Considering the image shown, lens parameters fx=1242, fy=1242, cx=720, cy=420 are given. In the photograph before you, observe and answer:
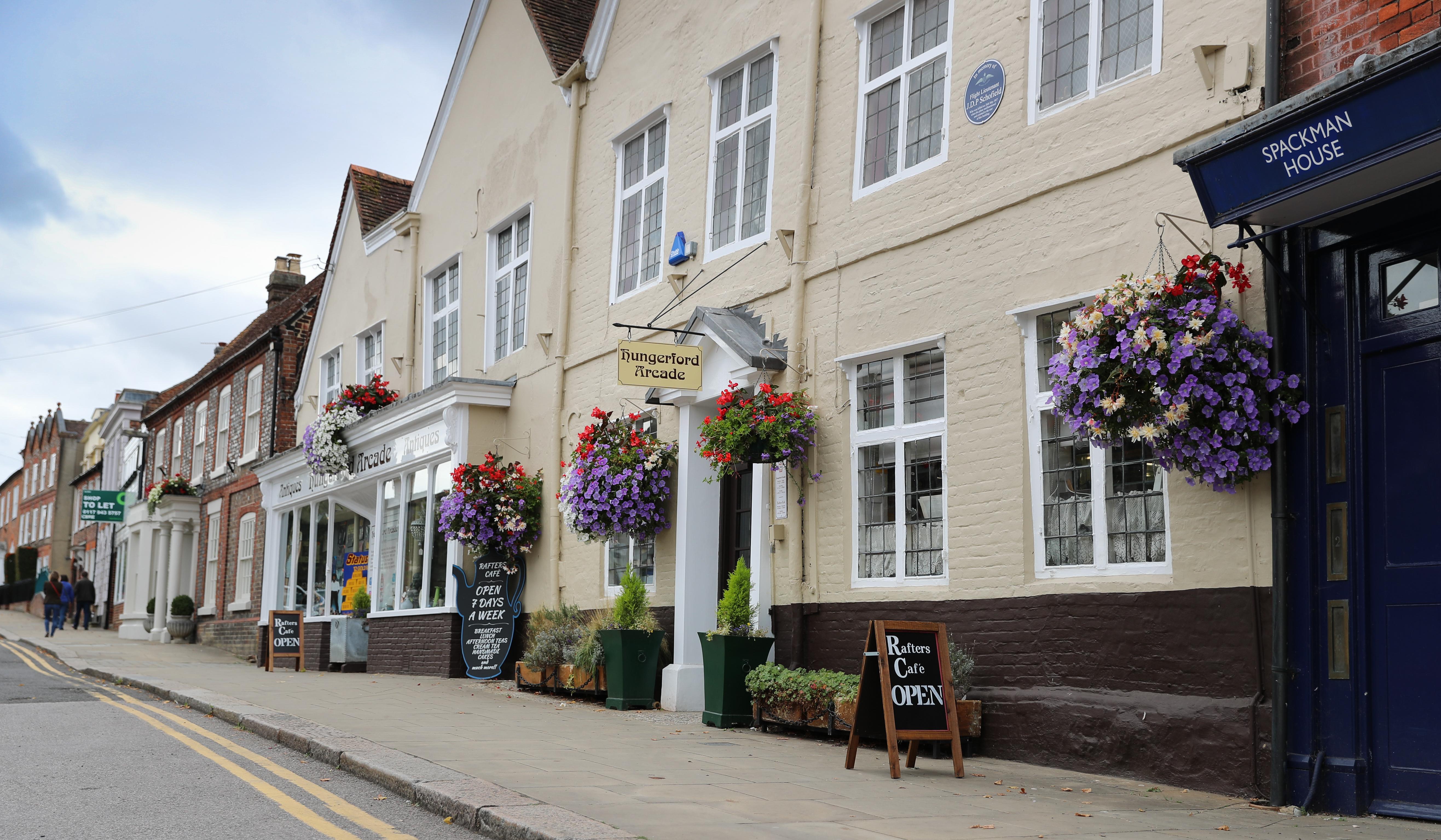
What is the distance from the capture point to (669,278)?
13234mm

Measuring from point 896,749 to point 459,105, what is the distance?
14366mm

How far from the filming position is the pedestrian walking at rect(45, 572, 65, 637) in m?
29.7

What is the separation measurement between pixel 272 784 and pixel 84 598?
99.9ft

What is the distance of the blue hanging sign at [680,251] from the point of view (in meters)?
13.1

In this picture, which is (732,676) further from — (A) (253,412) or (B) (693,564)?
(A) (253,412)

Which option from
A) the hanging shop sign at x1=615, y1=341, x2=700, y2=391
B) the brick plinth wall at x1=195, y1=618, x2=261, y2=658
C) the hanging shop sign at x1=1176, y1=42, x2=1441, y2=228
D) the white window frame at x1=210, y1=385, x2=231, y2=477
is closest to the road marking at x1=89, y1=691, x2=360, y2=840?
the hanging shop sign at x1=615, y1=341, x2=700, y2=391

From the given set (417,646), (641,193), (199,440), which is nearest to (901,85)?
(641,193)

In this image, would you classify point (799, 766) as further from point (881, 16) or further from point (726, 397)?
point (881, 16)

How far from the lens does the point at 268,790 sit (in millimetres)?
7250

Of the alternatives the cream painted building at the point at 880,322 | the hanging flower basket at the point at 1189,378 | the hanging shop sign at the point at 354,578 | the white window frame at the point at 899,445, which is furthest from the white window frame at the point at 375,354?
the hanging flower basket at the point at 1189,378

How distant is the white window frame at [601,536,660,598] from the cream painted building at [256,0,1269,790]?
4cm

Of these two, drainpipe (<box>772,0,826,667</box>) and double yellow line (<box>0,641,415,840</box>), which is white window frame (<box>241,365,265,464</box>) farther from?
drainpipe (<box>772,0,826,667</box>)

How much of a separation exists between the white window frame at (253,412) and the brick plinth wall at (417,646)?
403 inches

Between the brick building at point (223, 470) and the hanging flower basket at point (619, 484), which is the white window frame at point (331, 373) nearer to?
the brick building at point (223, 470)
